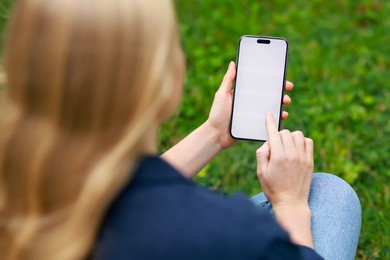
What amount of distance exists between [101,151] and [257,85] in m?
0.81

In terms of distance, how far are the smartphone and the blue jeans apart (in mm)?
185

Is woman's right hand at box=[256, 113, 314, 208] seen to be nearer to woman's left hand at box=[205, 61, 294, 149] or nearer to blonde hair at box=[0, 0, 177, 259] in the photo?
woman's left hand at box=[205, 61, 294, 149]

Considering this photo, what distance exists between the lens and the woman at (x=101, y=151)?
876 mm

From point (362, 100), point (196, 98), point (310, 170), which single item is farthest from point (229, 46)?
point (310, 170)

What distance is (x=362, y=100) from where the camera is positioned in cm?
251

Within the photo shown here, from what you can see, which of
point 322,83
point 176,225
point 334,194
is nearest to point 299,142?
point 334,194

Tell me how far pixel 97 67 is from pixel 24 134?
0.15 m

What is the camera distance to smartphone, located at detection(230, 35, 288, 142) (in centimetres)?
162

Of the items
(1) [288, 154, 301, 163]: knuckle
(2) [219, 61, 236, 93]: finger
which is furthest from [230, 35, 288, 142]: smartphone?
(1) [288, 154, 301, 163]: knuckle

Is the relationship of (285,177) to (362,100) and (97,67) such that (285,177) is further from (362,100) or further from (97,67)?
(362,100)

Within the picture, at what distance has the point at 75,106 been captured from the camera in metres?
0.89

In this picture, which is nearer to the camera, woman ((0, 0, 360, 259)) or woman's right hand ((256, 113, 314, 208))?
woman ((0, 0, 360, 259))

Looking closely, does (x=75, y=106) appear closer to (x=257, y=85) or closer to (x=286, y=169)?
(x=286, y=169)

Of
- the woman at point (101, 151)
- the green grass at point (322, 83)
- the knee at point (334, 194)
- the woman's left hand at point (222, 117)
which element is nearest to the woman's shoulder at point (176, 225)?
the woman at point (101, 151)
